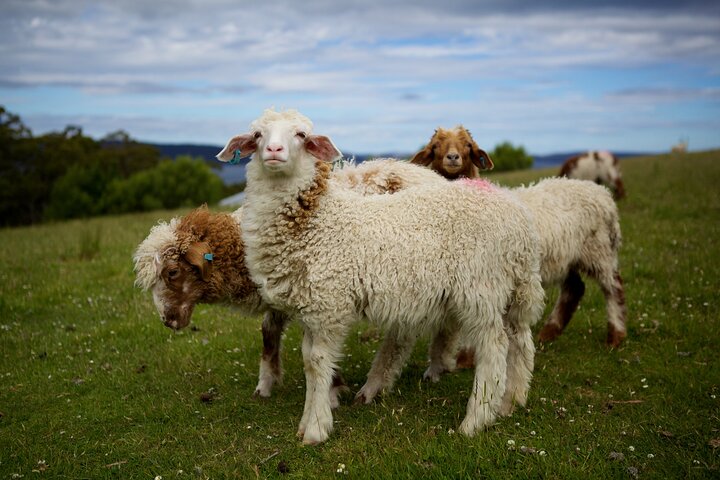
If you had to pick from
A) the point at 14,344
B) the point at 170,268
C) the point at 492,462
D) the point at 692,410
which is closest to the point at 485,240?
the point at 492,462

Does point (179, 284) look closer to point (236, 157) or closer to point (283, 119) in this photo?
point (236, 157)

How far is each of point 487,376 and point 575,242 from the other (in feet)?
10.1

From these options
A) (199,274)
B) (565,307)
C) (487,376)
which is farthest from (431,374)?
(199,274)

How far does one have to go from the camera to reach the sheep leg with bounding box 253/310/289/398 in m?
7.01

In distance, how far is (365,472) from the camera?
504 centimetres

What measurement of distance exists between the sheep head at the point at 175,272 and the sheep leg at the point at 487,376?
2905mm

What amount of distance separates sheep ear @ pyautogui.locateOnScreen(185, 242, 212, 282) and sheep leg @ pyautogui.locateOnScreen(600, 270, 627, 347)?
5.07 metres

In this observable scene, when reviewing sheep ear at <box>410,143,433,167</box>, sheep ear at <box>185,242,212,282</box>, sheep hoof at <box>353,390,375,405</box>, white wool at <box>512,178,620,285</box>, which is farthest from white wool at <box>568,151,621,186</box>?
sheep ear at <box>185,242,212,282</box>

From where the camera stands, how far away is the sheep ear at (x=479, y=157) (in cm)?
797

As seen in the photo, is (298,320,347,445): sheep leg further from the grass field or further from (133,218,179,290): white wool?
(133,218,179,290): white wool

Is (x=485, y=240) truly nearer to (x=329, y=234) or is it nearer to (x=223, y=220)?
→ (x=329, y=234)

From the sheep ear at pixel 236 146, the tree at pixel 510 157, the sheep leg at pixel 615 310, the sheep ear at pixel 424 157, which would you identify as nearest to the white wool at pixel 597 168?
the sheep leg at pixel 615 310

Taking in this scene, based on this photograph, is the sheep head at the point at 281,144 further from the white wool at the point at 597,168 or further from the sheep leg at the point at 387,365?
the white wool at the point at 597,168

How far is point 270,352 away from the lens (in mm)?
7078
